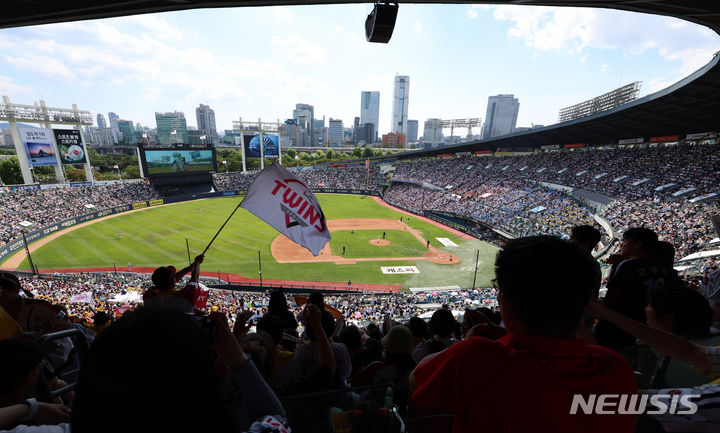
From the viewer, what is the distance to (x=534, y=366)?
4.27 ft

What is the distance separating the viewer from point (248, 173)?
68.7 m

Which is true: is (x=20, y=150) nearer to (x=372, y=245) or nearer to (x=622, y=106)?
(x=372, y=245)

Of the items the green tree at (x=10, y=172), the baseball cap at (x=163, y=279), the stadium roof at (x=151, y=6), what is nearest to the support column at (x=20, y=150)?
the green tree at (x=10, y=172)

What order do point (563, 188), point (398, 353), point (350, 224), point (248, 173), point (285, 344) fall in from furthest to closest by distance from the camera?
point (248, 173) < point (350, 224) < point (563, 188) < point (285, 344) < point (398, 353)

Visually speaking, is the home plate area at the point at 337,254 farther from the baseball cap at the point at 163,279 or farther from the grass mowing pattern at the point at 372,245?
the baseball cap at the point at 163,279

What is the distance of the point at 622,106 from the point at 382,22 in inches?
1305

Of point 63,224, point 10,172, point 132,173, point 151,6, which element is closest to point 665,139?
point 151,6

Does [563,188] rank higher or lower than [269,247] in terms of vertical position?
higher

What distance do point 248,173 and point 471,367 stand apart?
72.6 metres

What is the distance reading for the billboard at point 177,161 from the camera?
54250mm

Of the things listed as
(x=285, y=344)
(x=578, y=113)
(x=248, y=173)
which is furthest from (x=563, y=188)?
(x=578, y=113)

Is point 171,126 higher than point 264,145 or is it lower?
higher

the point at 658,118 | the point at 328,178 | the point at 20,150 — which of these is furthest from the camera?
the point at 328,178

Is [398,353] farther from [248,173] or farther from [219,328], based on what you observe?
[248,173]
